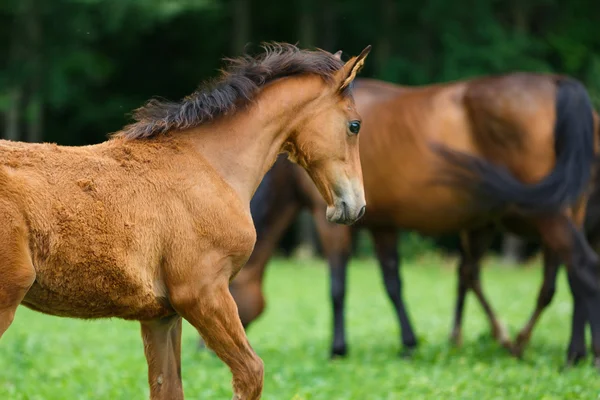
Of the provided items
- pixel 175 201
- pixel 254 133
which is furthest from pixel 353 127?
pixel 175 201

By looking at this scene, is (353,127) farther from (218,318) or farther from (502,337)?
(502,337)

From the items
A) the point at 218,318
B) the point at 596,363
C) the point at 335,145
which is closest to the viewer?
the point at 218,318

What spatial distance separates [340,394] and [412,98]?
3.23m

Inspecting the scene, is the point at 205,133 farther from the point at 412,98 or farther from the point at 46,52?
the point at 46,52

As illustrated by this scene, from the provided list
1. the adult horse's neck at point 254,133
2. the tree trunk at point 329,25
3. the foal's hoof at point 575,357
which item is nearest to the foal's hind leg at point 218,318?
the adult horse's neck at point 254,133

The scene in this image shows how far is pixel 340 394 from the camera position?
6184 millimetres

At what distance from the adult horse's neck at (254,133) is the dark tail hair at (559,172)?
10.3 feet

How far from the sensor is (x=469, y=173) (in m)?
7.66

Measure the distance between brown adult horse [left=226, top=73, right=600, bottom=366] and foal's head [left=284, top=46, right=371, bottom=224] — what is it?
2989 millimetres

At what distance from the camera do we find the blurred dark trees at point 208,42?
1872 centimetres

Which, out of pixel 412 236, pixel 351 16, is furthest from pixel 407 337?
pixel 351 16

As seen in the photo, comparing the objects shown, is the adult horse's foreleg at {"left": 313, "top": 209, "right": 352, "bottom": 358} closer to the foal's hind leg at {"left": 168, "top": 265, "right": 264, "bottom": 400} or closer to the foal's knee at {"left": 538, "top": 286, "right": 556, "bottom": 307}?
the foal's knee at {"left": 538, "top": 286, "right": 556, "bottom": 307}

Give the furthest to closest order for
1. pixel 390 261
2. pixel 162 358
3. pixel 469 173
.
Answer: pixel 390 261, pixel 469 173, pixel 162 358

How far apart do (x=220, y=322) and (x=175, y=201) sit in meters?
0.65
